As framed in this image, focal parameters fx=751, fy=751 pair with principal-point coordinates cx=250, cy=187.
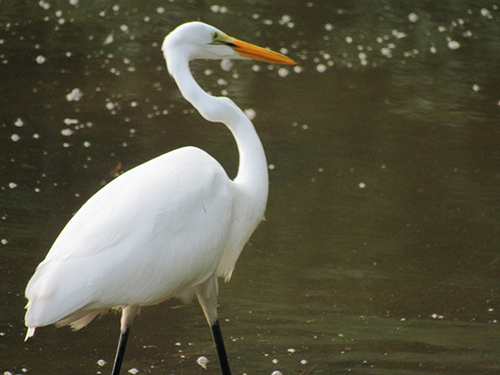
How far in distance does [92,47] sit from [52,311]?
191 inches

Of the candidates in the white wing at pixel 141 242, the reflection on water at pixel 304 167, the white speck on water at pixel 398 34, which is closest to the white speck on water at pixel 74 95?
the reflection on water at pixel 304 167

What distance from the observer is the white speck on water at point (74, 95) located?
18.1 feet

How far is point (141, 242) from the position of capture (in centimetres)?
238

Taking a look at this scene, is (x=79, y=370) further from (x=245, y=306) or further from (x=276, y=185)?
(x=276, y=185)

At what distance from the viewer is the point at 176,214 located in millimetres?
2443

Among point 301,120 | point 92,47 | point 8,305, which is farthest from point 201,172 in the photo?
point 92,47

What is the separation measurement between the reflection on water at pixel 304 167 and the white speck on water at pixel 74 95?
2 cm

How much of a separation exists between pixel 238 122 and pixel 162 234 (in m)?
0.58

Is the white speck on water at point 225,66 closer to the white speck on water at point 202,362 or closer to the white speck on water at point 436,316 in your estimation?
the white speck on water at point 436,316

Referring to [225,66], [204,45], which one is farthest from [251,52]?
[225,66]

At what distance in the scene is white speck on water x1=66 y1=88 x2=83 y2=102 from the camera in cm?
553

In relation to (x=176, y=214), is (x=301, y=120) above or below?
below

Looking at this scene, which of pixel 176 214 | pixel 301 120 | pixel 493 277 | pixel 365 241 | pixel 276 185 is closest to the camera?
pixel 176 214

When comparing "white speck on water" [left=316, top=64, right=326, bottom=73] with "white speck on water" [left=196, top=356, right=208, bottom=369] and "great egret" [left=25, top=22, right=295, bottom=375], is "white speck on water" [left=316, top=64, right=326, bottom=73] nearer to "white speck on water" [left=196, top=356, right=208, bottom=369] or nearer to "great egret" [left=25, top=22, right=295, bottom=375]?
"great egret" [left=25, top=22, right=295, bottom=375]
